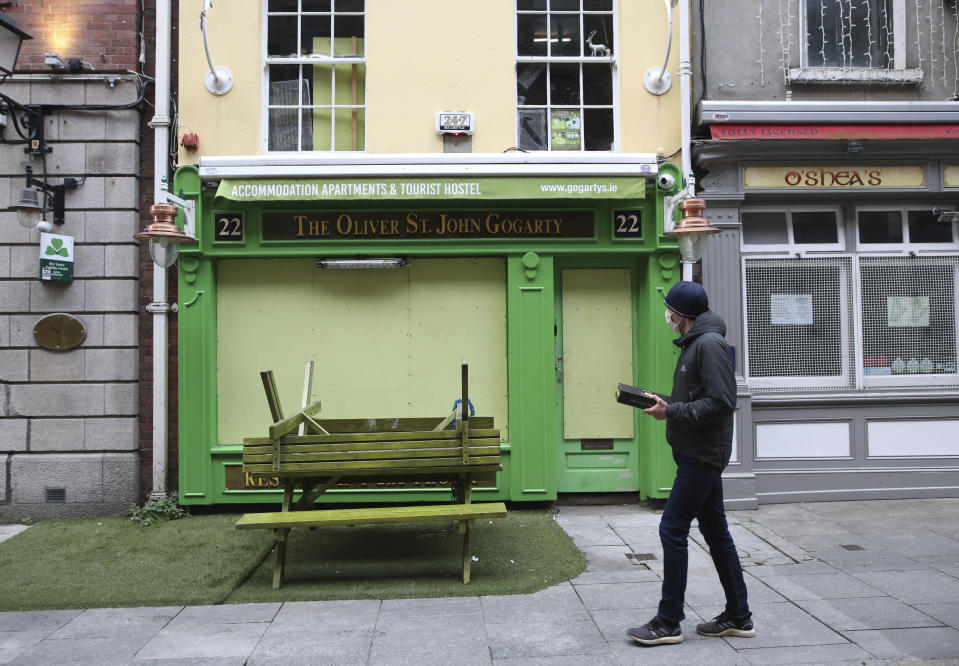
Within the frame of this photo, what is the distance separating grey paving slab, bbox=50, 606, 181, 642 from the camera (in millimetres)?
4324

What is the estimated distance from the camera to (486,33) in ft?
24.3

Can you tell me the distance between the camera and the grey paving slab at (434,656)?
3857 mm

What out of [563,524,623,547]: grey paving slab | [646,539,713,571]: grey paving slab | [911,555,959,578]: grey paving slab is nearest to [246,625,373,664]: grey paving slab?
[646,539,713,571]: grey paving slab

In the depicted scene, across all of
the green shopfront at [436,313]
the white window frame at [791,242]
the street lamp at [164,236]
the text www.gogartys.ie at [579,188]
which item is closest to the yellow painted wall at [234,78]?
the green shopfront at [436,313]

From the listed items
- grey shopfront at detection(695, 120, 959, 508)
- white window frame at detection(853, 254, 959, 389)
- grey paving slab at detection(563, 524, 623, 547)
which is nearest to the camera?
grey paving slab at detection(563, 524, 623, 547)

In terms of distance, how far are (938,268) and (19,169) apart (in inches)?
378

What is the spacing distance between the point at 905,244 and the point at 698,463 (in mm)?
5422

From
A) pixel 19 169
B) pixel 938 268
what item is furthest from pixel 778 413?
pixel 19 169

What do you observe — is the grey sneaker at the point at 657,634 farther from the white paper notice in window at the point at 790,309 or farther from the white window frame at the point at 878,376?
the white window frame at the point at 878,376

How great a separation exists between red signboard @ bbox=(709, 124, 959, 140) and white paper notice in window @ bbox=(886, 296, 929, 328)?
169 cm

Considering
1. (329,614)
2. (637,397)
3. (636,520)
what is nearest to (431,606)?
(329,614)

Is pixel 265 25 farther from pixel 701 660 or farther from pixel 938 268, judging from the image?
pixel 938 268

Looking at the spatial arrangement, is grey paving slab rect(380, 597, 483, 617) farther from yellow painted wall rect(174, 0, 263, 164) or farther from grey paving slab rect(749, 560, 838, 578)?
yellow painted wall rect(174, 0, 263, 164)

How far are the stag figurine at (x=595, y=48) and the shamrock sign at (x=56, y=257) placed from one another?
5631 mm
